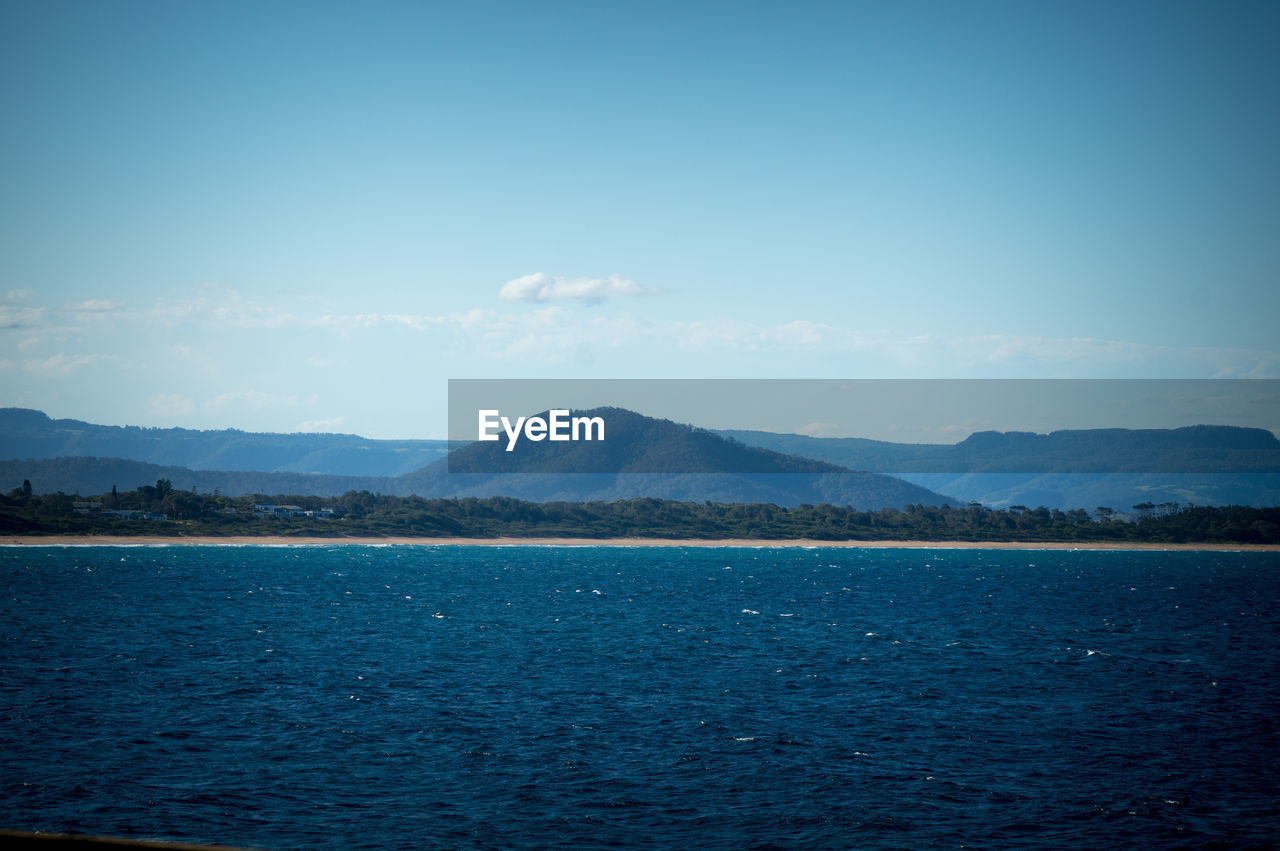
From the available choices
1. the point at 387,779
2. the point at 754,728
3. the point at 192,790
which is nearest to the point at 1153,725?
the point at 754,728

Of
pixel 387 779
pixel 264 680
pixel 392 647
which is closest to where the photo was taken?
pixel 387 779

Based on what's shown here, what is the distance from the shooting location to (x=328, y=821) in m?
26.8

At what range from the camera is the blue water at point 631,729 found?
27.2m

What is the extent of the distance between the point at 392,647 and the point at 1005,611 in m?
62.4

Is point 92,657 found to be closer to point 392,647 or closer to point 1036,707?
point 392,647

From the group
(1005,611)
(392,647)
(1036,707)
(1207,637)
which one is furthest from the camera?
(1005,611)

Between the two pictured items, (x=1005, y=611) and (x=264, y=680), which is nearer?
(x=264, y=680)

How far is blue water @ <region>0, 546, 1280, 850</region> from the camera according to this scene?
27234 millimetres

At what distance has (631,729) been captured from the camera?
126ft

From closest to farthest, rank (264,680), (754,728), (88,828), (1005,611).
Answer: (88,828)
(754,728)
(264,680)
(1005,611)

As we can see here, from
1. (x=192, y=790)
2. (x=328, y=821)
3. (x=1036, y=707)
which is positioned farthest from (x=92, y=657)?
(x=1036, y=707)

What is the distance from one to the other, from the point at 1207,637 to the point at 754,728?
171ft

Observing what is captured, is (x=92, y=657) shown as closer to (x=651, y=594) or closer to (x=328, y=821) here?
(x=328, y=821)

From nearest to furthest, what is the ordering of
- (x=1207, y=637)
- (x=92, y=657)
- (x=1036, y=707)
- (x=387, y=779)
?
(x=387, y=779) < (x=1036, y=707) < (x=92, y=657) < (x=1207, y=637)
